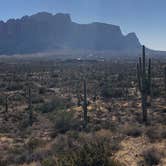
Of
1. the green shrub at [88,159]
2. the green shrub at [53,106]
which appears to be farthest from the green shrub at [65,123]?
the green shrub at [88,159]

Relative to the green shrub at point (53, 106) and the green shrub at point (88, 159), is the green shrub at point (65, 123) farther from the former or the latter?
the green shrub at point (88, 159)

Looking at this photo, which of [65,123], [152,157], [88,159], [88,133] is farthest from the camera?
[65,123]

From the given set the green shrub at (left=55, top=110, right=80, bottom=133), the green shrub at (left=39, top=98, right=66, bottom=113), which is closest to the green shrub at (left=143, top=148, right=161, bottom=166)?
the green shrub at (left=55, top=110, right=80, bottom=133)

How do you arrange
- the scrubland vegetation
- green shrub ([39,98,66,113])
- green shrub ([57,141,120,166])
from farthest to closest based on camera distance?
green shrub ([39,98,66,113]) → the scrubland vegetation → green shrub ([57,141,120,166])

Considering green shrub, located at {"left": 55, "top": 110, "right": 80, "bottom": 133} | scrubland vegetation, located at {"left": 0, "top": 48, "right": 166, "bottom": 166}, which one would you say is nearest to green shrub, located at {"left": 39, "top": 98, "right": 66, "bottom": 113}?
scrubland vegetation, located at {"left": 0, "top": 48, "right": 166, "bottom": 166}

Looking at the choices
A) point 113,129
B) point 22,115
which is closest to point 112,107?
point 22,115

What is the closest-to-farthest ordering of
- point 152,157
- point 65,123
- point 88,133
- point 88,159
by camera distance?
point 88,159, point 152,157, point 88,133, point 65,123

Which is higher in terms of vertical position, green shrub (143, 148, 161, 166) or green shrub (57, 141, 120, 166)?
green shrub (57, 141, 120, 166)

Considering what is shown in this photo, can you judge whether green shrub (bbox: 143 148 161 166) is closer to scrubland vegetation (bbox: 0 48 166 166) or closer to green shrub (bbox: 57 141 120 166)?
scrubland vegetation (bbox: 0 48 166 166)

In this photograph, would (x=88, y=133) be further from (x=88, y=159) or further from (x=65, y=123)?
(x=88, y=159)

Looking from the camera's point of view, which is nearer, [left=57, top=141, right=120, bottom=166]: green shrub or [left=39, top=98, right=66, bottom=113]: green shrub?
[left=57, top=141, right=120, bottom=166]: green shrub

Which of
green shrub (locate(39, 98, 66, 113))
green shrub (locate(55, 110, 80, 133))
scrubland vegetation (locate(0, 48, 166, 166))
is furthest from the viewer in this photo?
→ green shrub (locate(39, 98, 66, 113))

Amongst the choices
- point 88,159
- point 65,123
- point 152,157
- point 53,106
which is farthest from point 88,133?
point 53,106

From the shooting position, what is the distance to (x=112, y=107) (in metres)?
23.7
